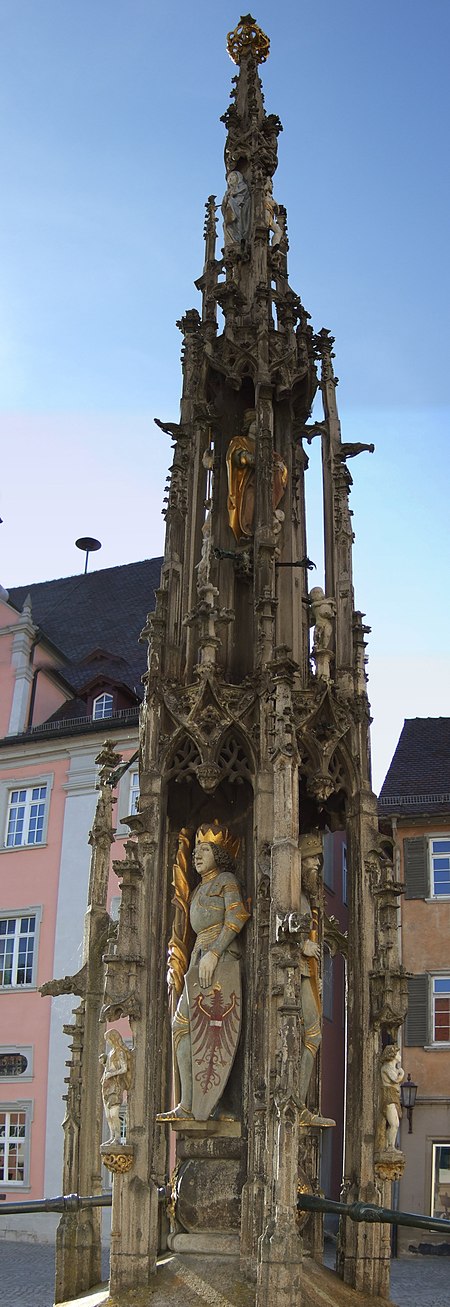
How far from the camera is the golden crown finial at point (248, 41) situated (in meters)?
12.9

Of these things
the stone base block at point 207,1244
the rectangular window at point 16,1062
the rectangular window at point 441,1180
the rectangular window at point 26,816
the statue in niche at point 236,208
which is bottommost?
the rectangular window at point 441,1180

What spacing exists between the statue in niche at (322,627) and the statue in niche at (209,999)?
1.57 metres

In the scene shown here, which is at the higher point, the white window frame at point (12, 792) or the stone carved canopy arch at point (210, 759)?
the white window frame at point (12, 792)

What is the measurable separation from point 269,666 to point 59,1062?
1784 cm

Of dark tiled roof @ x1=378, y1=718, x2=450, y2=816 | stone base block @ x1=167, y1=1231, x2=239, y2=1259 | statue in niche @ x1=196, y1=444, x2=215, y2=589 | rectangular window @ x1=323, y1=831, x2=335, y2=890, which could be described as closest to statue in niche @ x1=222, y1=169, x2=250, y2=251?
statue in niche @ x1=196, y1=444, x2=215, y2=589

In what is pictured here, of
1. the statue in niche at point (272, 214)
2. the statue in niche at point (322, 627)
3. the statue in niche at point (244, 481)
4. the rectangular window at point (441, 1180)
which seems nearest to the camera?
the statue in niche at point (322, 627)

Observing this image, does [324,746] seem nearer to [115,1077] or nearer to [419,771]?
[115,1077]

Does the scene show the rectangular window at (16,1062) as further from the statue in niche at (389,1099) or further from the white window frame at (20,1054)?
the statue in niche at (389,1099)

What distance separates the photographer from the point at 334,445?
11.1m

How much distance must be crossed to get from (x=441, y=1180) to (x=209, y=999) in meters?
17.4

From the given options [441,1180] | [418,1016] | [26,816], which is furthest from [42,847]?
[441,1180]

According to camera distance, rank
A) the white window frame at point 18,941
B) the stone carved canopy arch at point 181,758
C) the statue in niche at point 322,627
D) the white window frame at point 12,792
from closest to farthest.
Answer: the stone carved canopy arch at point 181,758, the statue in niche at point 322,627, the white window frame at point 18,941, the white window frame at point 12,792

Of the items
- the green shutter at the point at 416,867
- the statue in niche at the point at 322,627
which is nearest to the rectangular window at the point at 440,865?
the green shutter at the point at 416,867

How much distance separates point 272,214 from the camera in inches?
479
